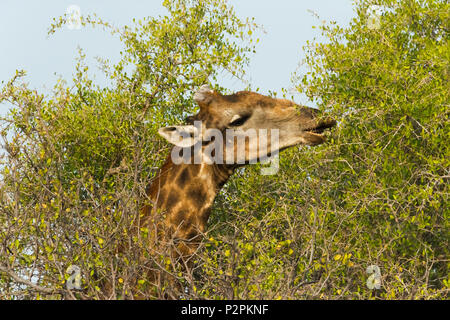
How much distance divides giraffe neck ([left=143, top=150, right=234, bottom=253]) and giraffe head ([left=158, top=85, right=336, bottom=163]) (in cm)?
52

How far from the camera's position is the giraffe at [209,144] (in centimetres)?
1212

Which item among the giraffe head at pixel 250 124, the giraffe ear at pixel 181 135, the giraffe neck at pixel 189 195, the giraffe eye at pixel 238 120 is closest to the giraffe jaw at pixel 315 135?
the giraffe head at pixel 250 124

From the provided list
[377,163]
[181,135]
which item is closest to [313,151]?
[377,163]

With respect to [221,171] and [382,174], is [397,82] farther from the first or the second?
[221,171]

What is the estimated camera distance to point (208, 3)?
19.3 m

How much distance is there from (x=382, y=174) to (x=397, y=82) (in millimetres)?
2224

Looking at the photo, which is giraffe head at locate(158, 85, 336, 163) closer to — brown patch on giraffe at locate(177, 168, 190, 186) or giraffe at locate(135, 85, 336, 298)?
giraffe at locate(135, 85, 336, 298)

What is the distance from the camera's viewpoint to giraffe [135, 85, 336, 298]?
12117 millimetres

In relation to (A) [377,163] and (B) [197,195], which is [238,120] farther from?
(A) [377,163]

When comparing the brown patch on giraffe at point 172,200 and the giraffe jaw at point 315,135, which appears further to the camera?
the giraffe jaw at point 315,135

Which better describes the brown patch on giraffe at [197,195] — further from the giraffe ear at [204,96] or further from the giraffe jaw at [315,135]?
the giraffe jaw at [315,135]

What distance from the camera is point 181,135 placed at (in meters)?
12.1
